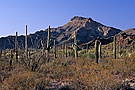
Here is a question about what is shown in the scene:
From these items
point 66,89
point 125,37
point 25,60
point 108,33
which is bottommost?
point 66,89

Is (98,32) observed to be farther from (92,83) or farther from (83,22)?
(92,83)

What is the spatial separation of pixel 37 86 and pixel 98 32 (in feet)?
388

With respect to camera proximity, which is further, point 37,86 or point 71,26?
point 71,26

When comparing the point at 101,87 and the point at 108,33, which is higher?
the point at 108,33

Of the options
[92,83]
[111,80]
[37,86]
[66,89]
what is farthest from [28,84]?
[111,80]

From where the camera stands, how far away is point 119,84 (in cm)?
961

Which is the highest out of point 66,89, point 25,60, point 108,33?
point 108,33

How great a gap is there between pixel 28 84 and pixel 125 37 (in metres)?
56.8

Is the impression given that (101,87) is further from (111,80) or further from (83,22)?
(83,22)

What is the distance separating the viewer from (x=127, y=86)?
32.9ft

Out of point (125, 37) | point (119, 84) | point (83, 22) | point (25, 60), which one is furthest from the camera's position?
point (83, 22)

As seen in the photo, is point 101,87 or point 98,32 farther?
point 98,32

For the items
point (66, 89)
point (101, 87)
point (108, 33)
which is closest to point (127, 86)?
point (101, 87)

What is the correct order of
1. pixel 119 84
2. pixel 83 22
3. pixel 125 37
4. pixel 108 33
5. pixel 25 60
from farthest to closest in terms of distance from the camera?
pixel 83 22, pixel 108 33, pixel 125 37, pixel 25 60, pixel 119 84
